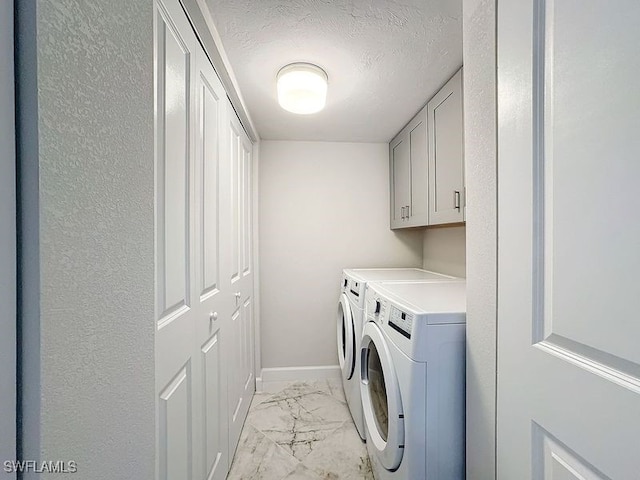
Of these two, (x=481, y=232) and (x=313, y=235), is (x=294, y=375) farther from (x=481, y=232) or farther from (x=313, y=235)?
(x=481, y=232)

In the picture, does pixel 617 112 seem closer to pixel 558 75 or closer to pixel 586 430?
pixel 558 75

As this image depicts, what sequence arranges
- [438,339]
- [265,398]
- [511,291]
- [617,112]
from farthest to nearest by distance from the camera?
[265,398]
[438,339]
[511,291]
[617,112]

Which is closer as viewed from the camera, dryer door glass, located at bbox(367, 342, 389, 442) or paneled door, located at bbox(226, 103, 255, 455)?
dryer door glass, located at bbox(367, 342, 389, 442)

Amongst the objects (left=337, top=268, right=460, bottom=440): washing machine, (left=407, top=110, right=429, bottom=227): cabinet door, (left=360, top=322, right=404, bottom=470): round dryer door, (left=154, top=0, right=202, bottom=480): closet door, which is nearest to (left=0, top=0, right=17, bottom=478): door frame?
(left=154, top=0, right=202, bottom=480): closet door

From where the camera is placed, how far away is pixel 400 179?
221 cm

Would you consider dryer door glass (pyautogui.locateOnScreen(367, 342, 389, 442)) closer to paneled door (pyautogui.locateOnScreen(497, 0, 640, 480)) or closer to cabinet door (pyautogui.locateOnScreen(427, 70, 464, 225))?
paneled door (pyautogui.locateOnScreen(497, 0, 640, 480))

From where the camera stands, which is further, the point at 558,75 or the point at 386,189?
the point at 386,189

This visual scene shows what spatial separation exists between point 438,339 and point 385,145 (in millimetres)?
2005

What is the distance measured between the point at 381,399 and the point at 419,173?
1411 millimetres

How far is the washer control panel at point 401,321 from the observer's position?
0.94m

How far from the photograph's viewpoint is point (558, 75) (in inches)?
20.2

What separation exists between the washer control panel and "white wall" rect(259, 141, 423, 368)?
1384 millimetres

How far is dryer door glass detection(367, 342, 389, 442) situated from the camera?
122 cm

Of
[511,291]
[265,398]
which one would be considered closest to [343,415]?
[265,398]
